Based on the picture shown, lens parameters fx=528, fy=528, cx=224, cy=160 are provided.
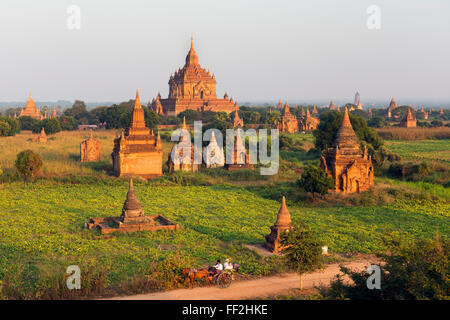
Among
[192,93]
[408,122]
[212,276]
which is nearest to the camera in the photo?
[212,276]

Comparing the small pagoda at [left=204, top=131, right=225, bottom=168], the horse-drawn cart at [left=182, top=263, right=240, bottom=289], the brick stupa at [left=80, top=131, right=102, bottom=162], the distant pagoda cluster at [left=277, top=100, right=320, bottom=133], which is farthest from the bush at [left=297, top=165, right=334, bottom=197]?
the distant pagoda cluster at [left=277, top=100, right=320, bottom=133]

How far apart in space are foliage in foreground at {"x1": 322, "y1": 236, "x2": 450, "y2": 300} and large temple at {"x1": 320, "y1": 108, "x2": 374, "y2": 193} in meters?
15.5

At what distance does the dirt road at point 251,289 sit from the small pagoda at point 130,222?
665 centimetres

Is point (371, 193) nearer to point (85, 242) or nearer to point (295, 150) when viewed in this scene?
point (85, 242)

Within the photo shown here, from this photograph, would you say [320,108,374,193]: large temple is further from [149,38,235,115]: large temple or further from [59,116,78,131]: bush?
[149,38,235,115]: large temple

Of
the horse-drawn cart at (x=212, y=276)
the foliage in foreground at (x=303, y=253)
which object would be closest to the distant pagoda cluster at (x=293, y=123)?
the foliage in foreground at (x=303, y=253)

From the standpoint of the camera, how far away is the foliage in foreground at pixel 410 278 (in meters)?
12.5

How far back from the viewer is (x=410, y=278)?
1297cm

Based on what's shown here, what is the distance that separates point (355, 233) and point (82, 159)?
2647 cm

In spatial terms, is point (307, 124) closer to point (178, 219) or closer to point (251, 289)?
point (178, 219)

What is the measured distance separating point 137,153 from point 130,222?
15.1 m

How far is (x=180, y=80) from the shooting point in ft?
312

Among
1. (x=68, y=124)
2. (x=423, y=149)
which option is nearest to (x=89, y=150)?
(x=423, y=149)

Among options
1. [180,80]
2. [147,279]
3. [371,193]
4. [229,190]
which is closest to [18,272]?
[147,279]
